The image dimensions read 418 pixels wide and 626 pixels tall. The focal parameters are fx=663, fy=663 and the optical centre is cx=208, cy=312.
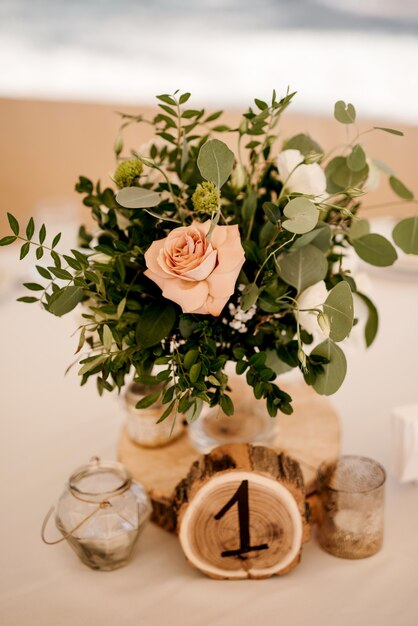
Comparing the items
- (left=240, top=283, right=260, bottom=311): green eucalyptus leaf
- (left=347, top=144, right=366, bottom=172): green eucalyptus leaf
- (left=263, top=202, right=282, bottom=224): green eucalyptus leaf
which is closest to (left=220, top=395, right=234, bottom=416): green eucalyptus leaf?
(left=240, top=283, right=260, bottom=311): green eucalyptus leaf

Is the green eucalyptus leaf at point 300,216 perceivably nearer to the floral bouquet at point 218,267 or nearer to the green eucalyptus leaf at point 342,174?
the floral bouquet at point 218,267

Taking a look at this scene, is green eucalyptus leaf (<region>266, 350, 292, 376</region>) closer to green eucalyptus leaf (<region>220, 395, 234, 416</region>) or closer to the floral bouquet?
the floral bouquet

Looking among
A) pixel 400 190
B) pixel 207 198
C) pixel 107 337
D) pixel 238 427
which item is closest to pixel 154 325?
pixel 107 337

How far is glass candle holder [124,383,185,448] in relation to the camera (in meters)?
0.97

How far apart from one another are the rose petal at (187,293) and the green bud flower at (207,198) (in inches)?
3.0

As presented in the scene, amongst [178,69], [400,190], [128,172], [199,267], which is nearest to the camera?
[199,267]

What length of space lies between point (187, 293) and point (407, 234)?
1.03 feet

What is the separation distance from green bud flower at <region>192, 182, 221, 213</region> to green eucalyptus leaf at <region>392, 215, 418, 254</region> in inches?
10.1

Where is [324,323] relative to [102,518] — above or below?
above

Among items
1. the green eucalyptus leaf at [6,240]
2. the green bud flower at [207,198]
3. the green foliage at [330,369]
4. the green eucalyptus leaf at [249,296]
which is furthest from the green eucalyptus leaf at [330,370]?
the green eucalyptus leaf at [6,240]

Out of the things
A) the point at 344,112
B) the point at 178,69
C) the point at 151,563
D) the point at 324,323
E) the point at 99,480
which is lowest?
the point at 151,563

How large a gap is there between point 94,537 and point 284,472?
0.24 meters

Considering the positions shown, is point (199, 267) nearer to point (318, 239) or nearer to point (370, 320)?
point (318, 239)

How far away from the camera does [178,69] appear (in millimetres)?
3225
